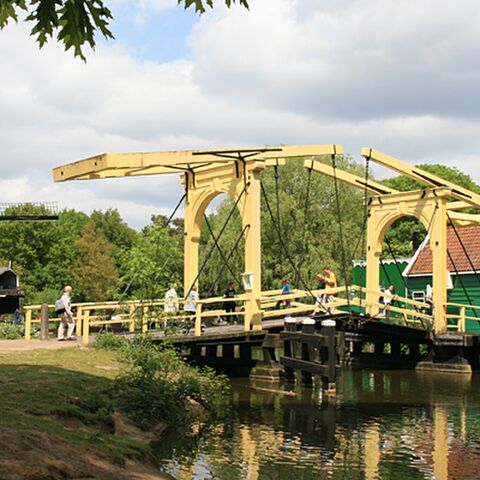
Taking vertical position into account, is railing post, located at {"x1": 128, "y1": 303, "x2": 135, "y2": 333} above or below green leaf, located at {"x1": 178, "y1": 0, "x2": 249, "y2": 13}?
below

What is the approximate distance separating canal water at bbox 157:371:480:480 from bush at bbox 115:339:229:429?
0.44m

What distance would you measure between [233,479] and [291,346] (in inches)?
404

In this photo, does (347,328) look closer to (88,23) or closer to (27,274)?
(88,23)

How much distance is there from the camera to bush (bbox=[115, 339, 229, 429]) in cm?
1200

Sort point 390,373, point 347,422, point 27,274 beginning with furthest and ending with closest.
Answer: point 27,274 → point 390,373 → point 347,422

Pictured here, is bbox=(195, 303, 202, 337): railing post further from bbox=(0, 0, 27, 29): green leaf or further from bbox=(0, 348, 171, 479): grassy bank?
bbox=(0, 0, 27, 29): green leaf

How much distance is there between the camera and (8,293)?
134ft

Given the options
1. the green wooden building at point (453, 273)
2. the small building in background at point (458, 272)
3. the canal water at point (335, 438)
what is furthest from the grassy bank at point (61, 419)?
the small building in background at point (458, 272)

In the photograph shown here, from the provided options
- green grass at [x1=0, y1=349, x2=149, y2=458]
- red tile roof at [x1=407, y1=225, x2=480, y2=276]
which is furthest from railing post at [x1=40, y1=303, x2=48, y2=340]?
red tile roof at [x1=407, y1=225, x2=480, y2=276]

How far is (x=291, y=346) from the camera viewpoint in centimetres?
1995

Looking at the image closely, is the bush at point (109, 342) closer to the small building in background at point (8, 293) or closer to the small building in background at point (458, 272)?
the small building in background at point (458, 272)

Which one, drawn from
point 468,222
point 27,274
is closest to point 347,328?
point 468,222

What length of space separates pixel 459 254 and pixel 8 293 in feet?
71.0

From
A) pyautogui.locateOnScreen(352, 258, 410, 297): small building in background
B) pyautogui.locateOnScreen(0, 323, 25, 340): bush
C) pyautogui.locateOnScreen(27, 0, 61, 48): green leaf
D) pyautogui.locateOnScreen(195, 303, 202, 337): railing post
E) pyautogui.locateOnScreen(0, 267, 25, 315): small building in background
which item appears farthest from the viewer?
pyautogui.locateOnScreen(0, 267, 25, 315): small building in background
